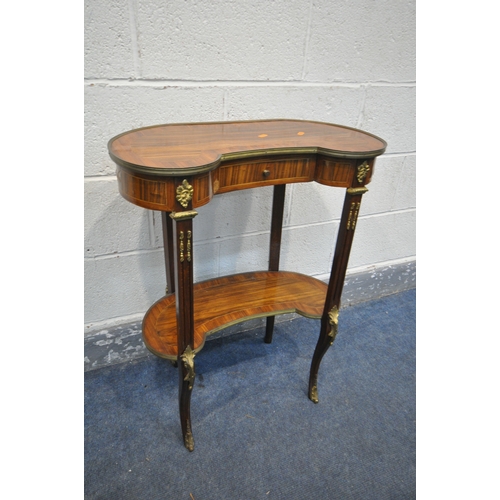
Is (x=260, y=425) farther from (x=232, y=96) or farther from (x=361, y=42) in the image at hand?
(x=361, y=42)

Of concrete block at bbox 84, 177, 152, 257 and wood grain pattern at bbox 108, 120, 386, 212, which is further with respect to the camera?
concrete block at bbox 84, 177, 152, 257

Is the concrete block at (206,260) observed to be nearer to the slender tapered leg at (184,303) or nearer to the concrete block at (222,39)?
the slender tapered leg at (184,303)

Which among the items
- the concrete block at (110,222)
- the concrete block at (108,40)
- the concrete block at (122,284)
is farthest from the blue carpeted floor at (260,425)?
the concrete block at (108,40)

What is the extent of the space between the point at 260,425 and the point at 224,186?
37.2 inches

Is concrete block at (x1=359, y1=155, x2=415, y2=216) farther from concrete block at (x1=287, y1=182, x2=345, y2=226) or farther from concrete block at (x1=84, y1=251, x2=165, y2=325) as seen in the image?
concrete block at (x1=84, y1=251, x2=165, y2=325)

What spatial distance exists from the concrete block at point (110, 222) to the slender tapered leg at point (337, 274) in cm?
74

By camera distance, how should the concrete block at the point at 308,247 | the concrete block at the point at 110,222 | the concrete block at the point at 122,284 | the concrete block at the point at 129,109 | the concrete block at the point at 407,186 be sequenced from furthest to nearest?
the concrete block at the point at 407,186 → the concrete block at the point at 308,247 → the concrete block at the point at 122,284 → the concrete block at the point at 110,222 → the concrete block at the point at 129,109

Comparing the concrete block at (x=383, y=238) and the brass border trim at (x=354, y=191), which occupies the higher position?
the brass border trim at (x=354, y=191)

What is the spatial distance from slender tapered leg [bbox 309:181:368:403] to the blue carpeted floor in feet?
0.59

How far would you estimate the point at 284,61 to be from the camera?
142 centimetres

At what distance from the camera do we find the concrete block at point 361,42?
1.44m

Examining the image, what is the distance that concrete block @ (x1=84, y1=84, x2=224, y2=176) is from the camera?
1222 millimetres

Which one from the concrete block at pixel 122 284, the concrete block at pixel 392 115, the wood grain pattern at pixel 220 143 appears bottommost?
the concrete block at pixel 122 284

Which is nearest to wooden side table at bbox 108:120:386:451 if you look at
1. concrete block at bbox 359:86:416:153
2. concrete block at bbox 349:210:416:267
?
concrete block at bbox 359:86:416:153
